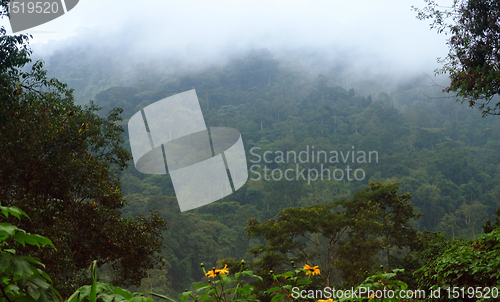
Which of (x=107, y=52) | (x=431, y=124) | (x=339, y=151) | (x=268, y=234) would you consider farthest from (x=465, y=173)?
(x=107, y=52)

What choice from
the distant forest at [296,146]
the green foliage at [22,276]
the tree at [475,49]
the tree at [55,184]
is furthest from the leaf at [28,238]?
the distant forest at [296,146]

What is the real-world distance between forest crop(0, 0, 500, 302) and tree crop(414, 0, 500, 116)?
0.46 metres

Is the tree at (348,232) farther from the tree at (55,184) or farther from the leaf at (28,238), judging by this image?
the leaf at (28,238)

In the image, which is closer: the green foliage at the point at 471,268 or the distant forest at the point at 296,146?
the green foliage at the point at 471,268

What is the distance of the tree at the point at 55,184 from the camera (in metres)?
3.50

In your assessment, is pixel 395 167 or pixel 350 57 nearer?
pixel 395 167

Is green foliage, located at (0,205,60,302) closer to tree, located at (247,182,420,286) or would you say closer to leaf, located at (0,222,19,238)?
leaf, located at (0,222,19,238)

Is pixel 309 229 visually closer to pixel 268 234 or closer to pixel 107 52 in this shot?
pixel 268 234

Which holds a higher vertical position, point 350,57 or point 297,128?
point 350,57

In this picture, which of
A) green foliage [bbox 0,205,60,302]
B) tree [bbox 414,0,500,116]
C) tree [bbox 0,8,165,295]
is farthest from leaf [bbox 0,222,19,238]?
tree [bbox 414,0,500,116]

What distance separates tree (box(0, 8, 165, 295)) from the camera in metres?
3.50

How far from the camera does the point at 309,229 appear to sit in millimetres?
9727

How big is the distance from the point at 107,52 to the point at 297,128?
183 feet

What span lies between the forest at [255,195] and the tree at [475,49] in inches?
18.2
